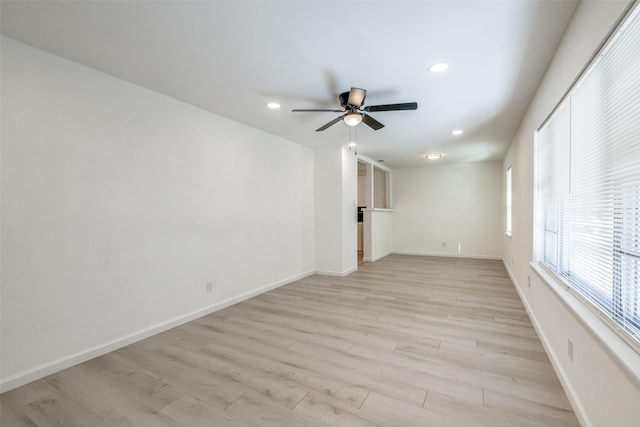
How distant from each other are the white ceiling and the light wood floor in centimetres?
241

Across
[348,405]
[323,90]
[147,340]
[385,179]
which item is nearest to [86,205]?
[147,340]

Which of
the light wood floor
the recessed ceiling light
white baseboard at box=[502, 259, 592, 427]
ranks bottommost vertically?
the light wood floor

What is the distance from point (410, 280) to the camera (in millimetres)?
→ 5035

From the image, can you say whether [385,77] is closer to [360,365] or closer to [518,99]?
[518,99]

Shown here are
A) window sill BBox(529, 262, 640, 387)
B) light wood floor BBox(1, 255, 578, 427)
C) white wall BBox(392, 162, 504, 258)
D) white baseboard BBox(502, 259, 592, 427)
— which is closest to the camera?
window sill BBox(529, 262, 640, 387)

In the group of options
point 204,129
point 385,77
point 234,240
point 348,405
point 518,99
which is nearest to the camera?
point 348,405

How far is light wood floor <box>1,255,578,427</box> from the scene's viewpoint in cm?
171

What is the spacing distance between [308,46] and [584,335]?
251 centimetres

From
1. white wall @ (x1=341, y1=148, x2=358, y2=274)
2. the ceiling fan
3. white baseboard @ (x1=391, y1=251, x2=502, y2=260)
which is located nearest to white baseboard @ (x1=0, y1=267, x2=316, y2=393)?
white wall @ (x1=341, y1=148, x2=358, y2=274)

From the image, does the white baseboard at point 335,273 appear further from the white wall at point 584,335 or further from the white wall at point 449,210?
the white wall at point 449,210

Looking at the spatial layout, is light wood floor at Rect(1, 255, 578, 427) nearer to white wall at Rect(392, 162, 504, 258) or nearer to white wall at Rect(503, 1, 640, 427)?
white wall at Rect(503, 1, 640, 427)

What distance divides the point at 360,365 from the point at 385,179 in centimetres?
656

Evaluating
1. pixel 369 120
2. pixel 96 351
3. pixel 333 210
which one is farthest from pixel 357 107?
pixel 96 351

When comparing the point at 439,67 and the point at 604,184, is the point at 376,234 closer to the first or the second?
the point at 439,67
